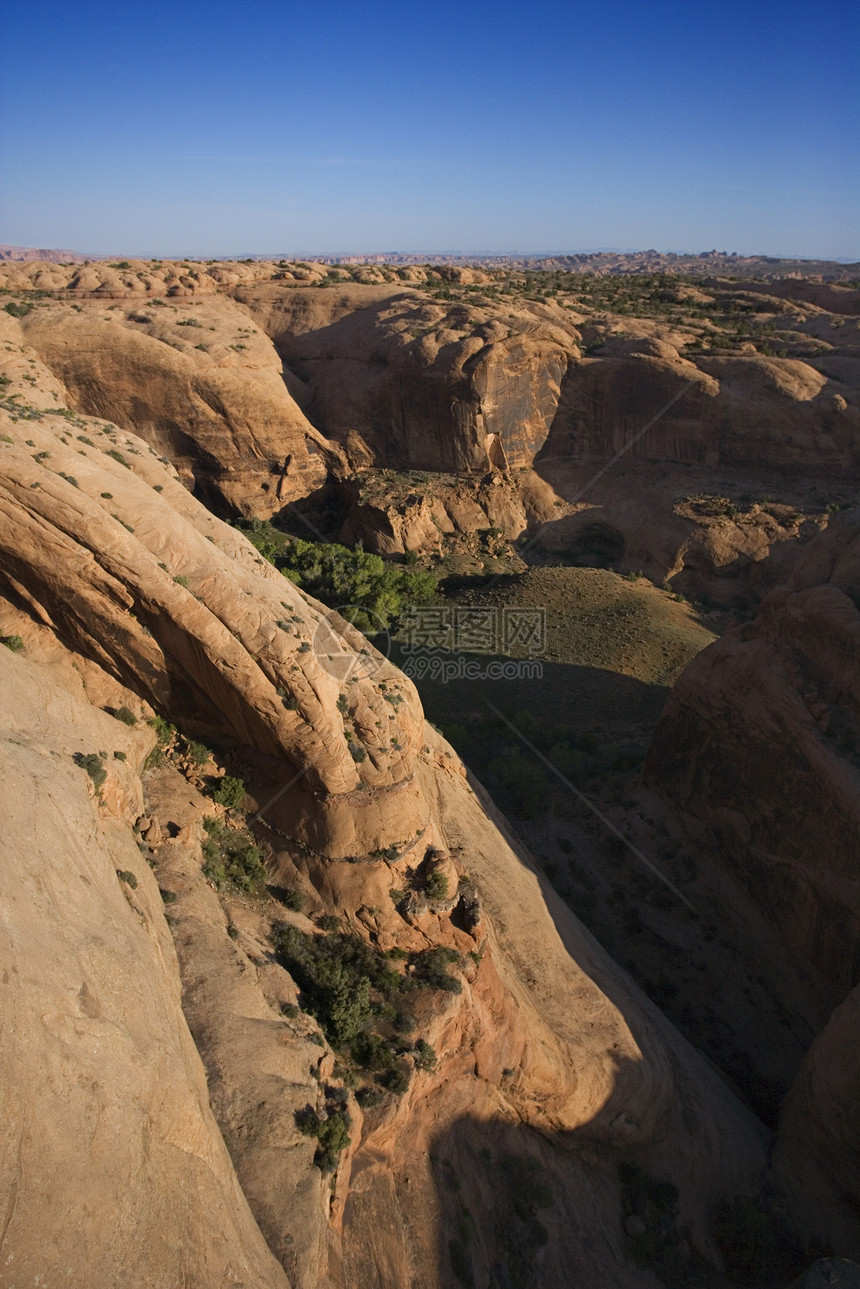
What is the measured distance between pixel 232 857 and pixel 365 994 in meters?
3.25

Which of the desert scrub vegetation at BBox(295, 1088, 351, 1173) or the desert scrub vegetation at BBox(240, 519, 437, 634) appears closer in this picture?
the desert scrub vegetation at BBox(295, 1088, 351, 1173)

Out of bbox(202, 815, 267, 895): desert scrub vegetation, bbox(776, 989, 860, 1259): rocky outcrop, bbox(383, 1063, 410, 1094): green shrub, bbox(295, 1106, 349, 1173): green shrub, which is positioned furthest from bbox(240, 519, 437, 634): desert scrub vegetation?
bbox(295, 1106, 349, 1173): green shrub

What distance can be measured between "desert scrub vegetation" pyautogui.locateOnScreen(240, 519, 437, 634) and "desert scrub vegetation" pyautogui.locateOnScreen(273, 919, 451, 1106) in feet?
66.6

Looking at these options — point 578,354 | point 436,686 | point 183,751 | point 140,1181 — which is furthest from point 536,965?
point 578,354

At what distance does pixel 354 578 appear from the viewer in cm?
3466

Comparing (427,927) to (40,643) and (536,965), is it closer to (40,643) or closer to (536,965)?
(536,965)

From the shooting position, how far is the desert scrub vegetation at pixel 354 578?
33.6m

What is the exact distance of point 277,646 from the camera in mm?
11617

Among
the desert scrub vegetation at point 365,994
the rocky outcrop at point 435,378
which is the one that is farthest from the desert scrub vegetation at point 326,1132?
the rocky outcrop at point 435,378

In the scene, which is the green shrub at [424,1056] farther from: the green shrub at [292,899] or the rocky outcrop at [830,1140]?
the rocky outcrop at [830,1140]

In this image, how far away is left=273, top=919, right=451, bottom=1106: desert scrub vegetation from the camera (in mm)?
10662

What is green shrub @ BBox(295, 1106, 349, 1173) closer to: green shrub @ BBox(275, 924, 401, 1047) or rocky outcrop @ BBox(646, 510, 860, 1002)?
green shrub @ BBox(275, 924, 401, 1047)

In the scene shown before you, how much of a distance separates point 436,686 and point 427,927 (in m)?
17.2

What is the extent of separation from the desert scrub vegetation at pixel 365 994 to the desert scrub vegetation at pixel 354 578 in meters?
20.3
